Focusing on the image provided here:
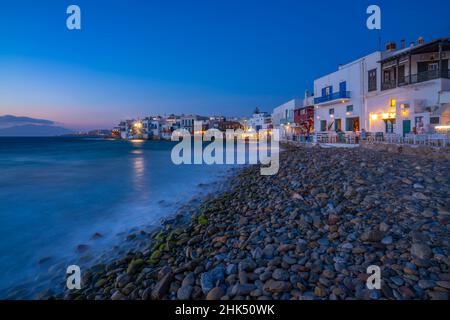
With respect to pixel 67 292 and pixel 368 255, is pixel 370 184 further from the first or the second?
pixel 67 292

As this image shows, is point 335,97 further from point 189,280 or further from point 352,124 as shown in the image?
point 189,280

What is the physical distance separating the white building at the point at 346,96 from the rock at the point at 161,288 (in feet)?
74.3

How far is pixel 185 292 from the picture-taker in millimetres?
3418

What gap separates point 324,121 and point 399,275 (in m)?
27.4

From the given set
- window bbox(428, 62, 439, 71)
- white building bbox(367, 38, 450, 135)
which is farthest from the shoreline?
window bbox(428, 62, 439, 71)

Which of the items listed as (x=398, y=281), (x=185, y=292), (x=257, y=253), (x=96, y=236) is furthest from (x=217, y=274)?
(x=96, y=236)

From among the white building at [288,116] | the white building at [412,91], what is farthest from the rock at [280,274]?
the white building at [288,116]

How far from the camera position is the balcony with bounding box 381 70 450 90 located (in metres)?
16.3

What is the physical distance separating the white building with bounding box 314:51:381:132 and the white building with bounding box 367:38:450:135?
832mm

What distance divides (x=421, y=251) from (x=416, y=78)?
18961mm

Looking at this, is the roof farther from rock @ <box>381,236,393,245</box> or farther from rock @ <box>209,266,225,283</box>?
rock @ <box>209,266,225,283</box>

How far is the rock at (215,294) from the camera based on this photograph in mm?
3265
